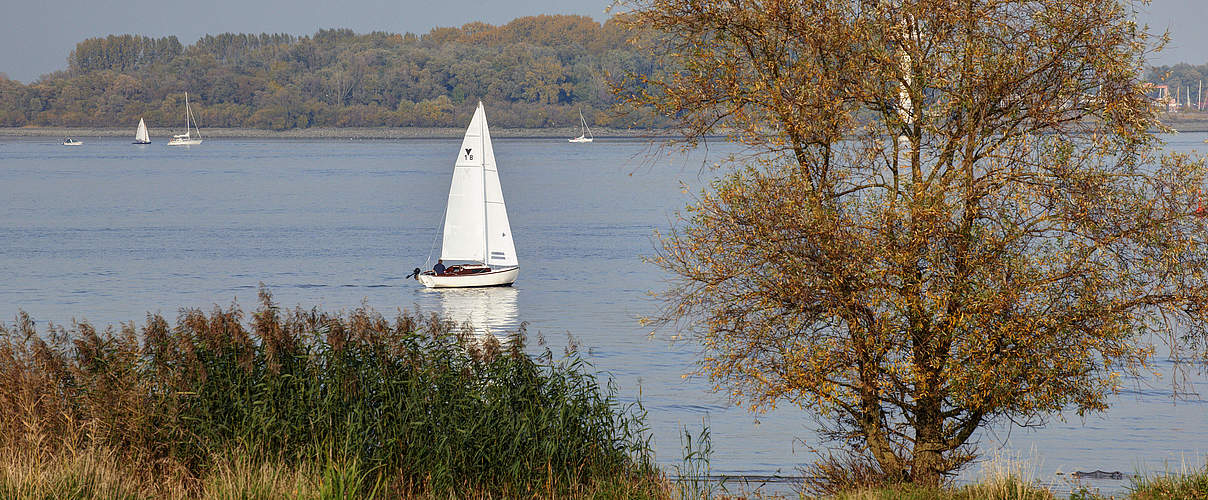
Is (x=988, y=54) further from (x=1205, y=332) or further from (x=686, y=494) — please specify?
(x=686, y=494)

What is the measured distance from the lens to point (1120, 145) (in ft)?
48.2

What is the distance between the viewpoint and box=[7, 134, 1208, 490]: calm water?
24344 mm

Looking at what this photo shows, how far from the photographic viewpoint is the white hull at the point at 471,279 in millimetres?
44531

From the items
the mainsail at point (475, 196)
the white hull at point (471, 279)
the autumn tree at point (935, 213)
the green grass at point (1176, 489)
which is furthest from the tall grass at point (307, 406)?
the white hull at point (471, 279)

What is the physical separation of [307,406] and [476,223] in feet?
102

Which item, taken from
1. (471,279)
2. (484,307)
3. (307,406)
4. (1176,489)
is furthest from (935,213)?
(471,279)

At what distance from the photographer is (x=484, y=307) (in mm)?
42625

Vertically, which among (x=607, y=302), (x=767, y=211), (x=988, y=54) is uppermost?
(x=988, y=54)

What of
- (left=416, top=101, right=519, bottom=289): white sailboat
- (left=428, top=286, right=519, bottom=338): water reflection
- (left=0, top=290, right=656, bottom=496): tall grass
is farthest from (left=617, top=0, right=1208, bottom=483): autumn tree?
(left=416, top=101, right=519, bottom=289): white sailboat

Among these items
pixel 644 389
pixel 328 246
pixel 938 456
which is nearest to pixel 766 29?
pixel 938 456

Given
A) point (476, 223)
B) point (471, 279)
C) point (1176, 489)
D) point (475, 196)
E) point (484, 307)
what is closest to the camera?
point (1176, 489)

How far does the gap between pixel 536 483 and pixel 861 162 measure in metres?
5.75

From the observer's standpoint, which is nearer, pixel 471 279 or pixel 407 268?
pixel 471 279

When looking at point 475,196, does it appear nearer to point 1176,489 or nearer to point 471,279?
point 471,279
